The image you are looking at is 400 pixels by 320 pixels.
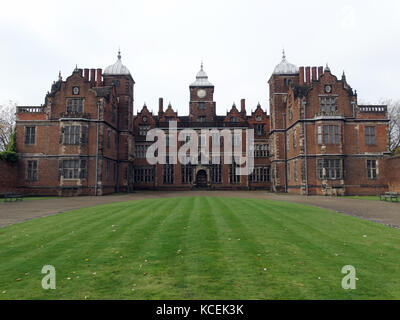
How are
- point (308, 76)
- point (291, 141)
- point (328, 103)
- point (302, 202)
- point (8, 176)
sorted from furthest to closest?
point (308, 76) → point (291, 141) → point (328, 103) → point (8, 176) → point (302, 202)

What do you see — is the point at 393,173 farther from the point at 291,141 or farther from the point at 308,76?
the point at 308,76

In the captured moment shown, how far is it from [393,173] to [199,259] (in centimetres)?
3154

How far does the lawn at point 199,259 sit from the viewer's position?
4.71 m

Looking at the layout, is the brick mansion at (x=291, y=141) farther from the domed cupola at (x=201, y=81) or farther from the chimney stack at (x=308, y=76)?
the domed cupola at (x=201, y=81)

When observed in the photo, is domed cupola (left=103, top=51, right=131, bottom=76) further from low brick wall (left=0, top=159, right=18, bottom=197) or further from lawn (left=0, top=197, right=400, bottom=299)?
lawn (left=0, top=197, right=400, bottom=299)

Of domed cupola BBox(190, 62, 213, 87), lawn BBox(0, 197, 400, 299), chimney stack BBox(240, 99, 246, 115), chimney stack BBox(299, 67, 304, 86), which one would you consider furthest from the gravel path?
domed cupola BBox(190, 62, 213, 87)

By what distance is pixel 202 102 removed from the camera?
49938mm

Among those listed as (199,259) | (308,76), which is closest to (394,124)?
(308,76)

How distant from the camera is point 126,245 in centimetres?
760

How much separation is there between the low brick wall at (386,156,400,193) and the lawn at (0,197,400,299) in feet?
75.6

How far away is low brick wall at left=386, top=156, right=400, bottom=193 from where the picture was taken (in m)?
29.3

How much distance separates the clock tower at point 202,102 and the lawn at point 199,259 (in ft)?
131

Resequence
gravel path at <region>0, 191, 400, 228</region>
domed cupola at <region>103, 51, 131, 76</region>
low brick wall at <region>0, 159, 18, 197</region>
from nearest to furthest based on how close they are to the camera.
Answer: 1. gravel path at <region>0, 191, 400, 228</region>
2. low brick wall at <region>0, 159, 18, 197</region>
3. domed cupola at <region>103, 51, 131, 76</region>
